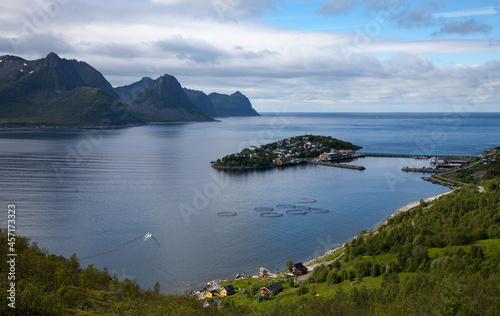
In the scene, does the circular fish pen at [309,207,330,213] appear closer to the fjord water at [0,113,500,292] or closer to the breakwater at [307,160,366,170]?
the fjord water at [0,113,500,292]

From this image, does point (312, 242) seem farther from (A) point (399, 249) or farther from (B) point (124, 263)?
(B) point (124, 263)

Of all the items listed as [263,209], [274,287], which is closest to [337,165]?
[263,209]

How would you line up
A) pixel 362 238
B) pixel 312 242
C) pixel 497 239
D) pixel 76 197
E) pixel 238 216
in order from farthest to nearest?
pixel 76 197
pixel 238 216
pixel 312 242
pixel 362 238
pixel 497 239

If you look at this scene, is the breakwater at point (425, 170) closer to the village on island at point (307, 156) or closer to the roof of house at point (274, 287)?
the village on island at point (307, 156)

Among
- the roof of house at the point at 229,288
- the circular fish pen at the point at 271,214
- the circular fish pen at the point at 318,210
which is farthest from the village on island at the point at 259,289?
the circular fish pen at the point at 318,210

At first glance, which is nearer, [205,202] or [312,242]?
[312,242]

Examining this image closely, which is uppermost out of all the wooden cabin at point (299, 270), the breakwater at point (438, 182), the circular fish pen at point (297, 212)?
the breakwater at point (438, 182)

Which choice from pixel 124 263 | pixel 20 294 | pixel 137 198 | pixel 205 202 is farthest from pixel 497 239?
pixel 137 198

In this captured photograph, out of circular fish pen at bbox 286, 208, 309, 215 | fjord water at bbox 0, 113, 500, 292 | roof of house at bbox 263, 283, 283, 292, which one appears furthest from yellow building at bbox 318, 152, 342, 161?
roof of house at bbox 263, 283, 283, 292

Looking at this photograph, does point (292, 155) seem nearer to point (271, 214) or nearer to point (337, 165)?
point (337, 165)
